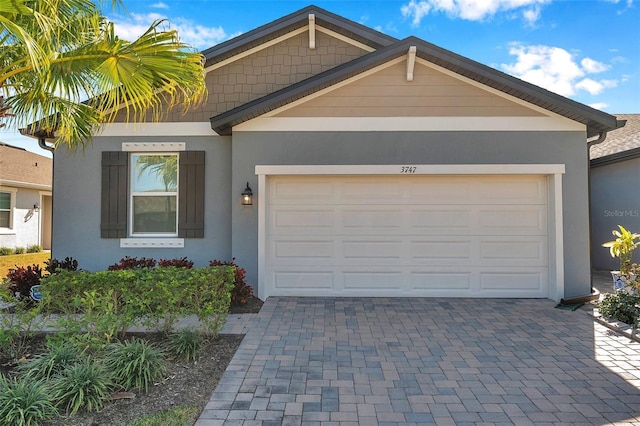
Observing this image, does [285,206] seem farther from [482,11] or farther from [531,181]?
[482,11]

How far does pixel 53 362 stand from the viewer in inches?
138

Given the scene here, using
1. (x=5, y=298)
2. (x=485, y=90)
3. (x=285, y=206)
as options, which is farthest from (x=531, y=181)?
(x=5, y=298)

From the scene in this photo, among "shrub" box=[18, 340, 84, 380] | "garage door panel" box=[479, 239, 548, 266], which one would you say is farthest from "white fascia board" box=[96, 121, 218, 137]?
"garage door panel" box=[479, 239, 548, 266]

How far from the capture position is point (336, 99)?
6.80 m

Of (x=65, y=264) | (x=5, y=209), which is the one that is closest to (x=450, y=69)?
(x=65, y=264)

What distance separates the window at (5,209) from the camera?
14.6 m

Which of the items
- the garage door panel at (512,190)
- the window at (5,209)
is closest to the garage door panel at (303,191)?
the garage door panel at (512,190)

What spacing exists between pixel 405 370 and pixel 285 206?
155 inches

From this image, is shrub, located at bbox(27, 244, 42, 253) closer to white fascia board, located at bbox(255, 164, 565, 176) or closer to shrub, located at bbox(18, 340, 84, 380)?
white fascia board, located at bbox(255, 164, 565, 176)

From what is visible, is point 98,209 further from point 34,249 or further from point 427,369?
point 34,249

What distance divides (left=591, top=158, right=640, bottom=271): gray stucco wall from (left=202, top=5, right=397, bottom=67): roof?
7.10 m

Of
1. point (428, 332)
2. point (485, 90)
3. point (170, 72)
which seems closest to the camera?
point (170, 72)

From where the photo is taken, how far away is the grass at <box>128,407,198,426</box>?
285cm

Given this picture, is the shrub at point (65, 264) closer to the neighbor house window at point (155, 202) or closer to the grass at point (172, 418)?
the neighbor house window at point (155, 202)
